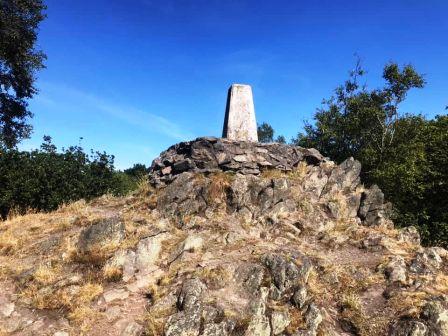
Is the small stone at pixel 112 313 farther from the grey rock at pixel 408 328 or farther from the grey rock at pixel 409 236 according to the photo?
the grey rock at pixel 409 236

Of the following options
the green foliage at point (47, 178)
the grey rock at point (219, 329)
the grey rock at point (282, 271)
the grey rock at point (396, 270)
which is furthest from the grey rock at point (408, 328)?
the green foliage at point (47, 178)

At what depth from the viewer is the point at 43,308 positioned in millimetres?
10648

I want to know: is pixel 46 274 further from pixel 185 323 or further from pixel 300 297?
pixel 300 297

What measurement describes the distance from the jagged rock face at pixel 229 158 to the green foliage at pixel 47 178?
6.76 metres

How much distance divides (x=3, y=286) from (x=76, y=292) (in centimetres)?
264

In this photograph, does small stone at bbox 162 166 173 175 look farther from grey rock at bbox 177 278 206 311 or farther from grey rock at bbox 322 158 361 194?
grey rock at bbox 177 278 206 311

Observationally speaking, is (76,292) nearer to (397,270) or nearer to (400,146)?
(397,270)

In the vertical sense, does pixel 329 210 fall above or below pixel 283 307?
above

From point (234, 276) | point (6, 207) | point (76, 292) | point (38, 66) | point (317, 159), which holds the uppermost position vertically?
point (38, 66)

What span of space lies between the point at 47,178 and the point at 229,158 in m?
11.4

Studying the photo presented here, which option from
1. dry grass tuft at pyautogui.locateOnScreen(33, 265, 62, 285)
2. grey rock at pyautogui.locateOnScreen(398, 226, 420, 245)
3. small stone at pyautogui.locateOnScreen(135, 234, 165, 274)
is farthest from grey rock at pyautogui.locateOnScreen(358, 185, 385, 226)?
dry grass tuft at pyautogui.locateOnScreen(33, 265, 62, 285)

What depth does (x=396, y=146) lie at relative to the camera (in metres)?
22.7

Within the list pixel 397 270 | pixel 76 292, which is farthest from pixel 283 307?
pixel 76 292

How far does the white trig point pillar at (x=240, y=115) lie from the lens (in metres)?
18.8
